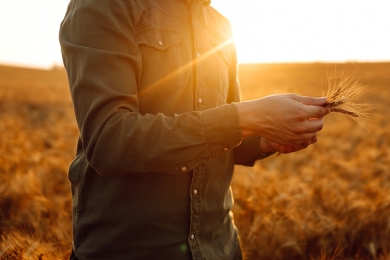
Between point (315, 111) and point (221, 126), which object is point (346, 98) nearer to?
point (315, 111)

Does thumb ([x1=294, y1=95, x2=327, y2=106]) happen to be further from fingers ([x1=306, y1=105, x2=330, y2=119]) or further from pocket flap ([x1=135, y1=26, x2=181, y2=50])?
pocket flap ([x1=135, y1=26, x2=181, y2=50])

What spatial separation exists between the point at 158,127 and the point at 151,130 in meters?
0.02

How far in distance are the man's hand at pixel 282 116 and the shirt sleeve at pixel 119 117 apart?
45 millimetres

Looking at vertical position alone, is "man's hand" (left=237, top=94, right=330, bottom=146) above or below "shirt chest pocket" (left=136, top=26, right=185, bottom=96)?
below

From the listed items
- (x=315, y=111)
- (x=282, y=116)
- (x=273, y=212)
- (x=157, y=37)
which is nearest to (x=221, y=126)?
(x=282, y=116)

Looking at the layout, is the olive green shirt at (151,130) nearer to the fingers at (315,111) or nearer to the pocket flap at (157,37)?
the pocket flap at (157,37)

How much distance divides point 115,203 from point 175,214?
0.22m

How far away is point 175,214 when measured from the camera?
1339mm

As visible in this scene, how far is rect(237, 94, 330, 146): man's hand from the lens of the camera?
3.58ft

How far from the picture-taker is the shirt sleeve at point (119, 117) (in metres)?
1.07

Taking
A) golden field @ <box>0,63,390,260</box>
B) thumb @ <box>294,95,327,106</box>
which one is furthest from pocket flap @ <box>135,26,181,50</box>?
golden field @ <box>0,63,390,260</box>

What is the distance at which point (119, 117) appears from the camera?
1076mm

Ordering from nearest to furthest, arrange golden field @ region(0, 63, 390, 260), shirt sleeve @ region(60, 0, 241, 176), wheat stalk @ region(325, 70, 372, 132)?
shirt sleeve @ region(60, 0, 241, 176) → wheat stalk @ region(325, 70, 372, 132) → golden field @ region(0, 63, 390, 260)

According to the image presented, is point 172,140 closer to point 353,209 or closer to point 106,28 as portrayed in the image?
point 106,28
